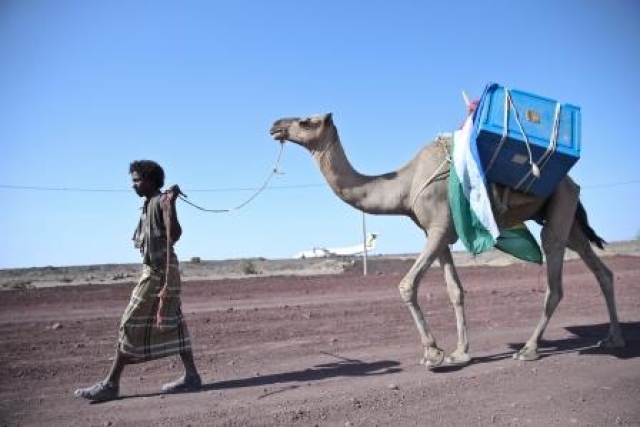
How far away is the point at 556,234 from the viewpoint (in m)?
7.80

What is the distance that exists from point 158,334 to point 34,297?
17.9m

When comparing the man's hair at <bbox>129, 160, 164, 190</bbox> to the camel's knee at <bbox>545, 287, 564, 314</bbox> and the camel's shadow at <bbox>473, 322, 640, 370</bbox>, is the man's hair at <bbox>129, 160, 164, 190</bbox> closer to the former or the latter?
the camel's shadow at <bbox>473, 322, 640, 370</bbox>

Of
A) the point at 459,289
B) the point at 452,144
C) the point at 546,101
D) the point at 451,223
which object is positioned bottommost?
the point at 459,289

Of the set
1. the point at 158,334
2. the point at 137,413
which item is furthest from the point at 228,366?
the point at 137,413

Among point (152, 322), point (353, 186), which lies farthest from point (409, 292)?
point (152, 322)

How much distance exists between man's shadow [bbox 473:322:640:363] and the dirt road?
2 centimetres

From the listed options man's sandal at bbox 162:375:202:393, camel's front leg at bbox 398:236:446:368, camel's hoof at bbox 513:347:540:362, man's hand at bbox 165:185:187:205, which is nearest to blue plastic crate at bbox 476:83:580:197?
camel's front leg at bbox 398:236:446:368

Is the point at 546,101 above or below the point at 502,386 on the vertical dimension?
above

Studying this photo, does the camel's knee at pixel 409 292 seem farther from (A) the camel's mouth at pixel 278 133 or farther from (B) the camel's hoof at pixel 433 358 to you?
(A) the camel's mouth at pixel 278 133

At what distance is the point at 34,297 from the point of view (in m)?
21.5

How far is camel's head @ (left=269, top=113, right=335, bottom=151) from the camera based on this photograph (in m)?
7.40

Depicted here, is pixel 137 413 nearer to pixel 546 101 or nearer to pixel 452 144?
pixel 452 144

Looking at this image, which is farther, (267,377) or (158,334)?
(267,377)

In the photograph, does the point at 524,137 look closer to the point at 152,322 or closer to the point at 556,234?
the point at 556,234
